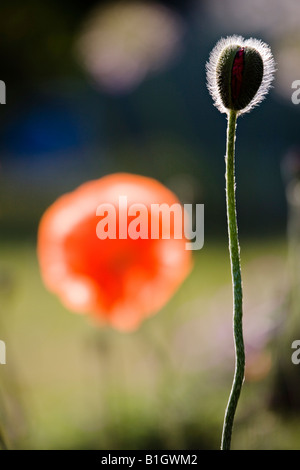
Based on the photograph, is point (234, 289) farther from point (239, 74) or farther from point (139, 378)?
point (139, 378)

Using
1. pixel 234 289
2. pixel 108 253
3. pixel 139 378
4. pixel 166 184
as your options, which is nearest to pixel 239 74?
pixel 234 289

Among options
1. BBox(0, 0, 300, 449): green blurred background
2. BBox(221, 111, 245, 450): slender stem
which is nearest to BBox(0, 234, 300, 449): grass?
BBox(0, 0, 300, 449): green blurred background

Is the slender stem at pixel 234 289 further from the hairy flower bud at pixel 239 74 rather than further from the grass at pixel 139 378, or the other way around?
the grass at pixel 139 378

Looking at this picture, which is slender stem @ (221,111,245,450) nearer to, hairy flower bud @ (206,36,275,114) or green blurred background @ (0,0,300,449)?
hairy flower bud @ (206,36,275,114)

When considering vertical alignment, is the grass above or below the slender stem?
below

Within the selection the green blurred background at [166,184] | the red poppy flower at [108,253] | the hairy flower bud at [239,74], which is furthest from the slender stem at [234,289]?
the red poppy flower at [108,253]

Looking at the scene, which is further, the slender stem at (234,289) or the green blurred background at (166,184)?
the green blurred background at (166,184)
